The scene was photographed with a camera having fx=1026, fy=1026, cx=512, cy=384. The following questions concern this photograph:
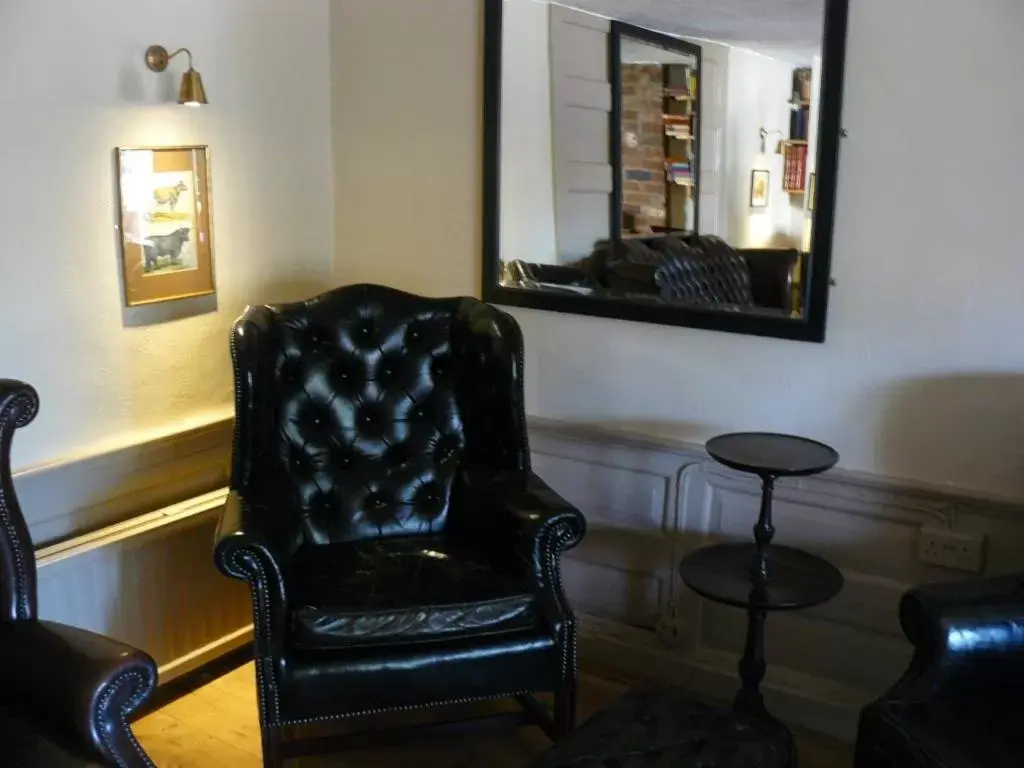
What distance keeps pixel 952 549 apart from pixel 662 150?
4.12ft

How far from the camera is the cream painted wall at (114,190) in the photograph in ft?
8.19

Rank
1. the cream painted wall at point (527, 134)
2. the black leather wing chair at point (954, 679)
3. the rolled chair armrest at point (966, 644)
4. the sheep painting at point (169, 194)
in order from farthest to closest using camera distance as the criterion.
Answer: the cream painted wall at point (527, 134) → the sheep painting at point (169, 194) → the rolled chair armrest at point (966, 644) → the black leather wing chair at point (954, 679)

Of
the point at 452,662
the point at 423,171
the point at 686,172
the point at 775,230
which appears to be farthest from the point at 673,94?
the point at 452,662

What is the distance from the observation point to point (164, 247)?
284 cm

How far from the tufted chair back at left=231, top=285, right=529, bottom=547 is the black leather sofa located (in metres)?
0.31

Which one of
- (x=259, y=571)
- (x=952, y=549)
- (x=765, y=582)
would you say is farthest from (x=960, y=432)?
(x=259, y=571)

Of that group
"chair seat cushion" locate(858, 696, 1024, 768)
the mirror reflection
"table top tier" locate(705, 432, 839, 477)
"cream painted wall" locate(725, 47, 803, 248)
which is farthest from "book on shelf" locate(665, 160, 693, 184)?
"chair seat cushion" locate(858, 696, 1024, 768)

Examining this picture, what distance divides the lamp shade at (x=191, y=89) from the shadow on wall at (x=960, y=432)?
1945mm

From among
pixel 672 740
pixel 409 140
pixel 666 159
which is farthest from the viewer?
pixel 409 140

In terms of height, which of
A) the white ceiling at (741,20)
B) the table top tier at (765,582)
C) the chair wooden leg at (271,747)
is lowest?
the chair wooden leg at (271,747)

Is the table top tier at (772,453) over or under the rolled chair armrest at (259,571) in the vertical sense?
over

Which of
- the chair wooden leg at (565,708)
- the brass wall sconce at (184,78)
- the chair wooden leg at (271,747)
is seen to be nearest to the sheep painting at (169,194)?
the brass wall sconce at (184,78)

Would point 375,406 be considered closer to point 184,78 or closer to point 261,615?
point 261,615

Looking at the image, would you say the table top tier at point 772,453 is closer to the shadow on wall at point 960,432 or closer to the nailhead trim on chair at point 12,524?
the shadow on wall at point 960,432
